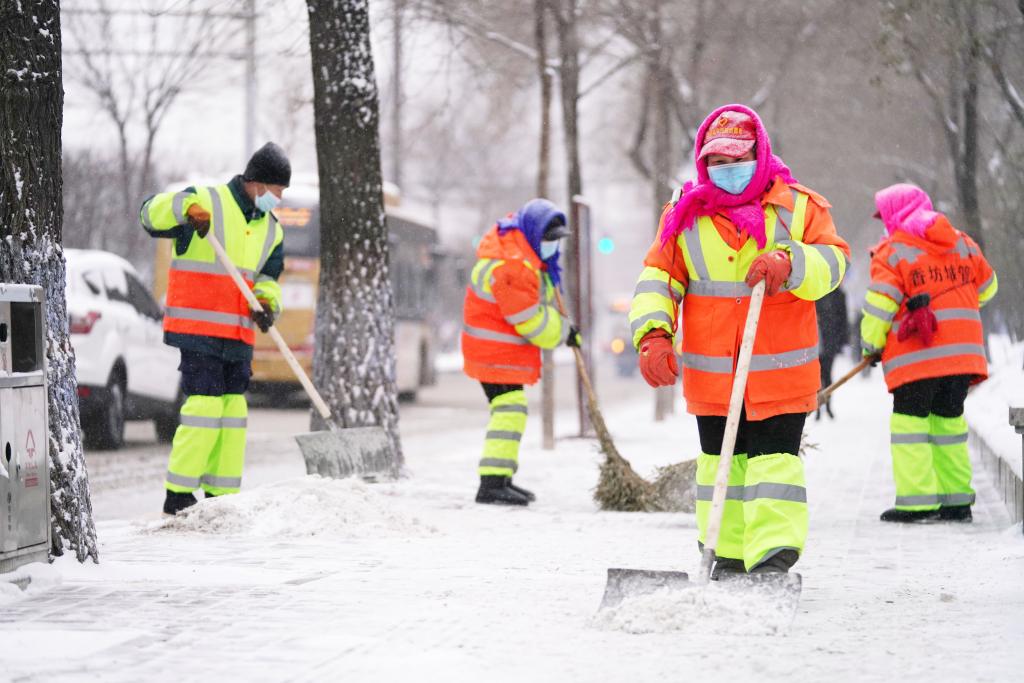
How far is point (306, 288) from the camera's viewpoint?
2345 centimetres

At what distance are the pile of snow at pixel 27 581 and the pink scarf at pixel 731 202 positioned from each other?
8.51 feet

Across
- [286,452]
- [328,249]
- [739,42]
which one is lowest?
[286,452]

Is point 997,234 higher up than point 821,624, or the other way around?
point 997,234

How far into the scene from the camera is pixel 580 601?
6.23m

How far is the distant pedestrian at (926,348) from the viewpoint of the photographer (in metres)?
9.34

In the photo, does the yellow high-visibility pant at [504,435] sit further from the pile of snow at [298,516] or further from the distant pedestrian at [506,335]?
the pile of snow at [298,516]

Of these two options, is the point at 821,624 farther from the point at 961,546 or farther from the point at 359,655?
the point at 961,546

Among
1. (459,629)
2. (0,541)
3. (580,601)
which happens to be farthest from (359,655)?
(0,541)

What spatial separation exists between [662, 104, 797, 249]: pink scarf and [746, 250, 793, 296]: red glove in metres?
0.27

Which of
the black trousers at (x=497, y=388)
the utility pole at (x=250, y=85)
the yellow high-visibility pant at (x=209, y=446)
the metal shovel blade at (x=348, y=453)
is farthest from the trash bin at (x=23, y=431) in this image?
the utility pole at (x=250, y=85)

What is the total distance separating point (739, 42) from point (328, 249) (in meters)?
12.9

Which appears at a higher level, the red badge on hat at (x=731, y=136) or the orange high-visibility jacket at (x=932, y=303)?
the red badge on hat at (x=731, y=136)

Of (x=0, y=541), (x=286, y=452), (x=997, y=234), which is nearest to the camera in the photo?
(x=0, y=541)

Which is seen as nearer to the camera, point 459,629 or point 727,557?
point 459,629
